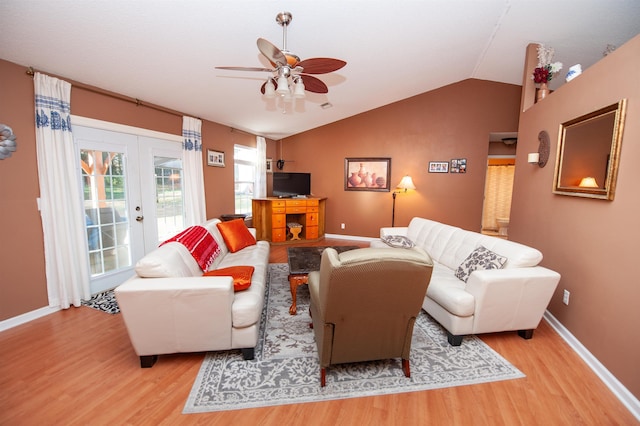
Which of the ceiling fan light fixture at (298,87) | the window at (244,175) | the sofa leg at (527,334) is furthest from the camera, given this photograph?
the window at (244,175)

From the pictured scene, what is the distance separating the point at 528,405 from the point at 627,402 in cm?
62

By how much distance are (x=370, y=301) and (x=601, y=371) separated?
1858mm

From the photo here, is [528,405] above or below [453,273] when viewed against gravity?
below

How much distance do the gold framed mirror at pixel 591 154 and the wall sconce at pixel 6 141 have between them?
4874mm

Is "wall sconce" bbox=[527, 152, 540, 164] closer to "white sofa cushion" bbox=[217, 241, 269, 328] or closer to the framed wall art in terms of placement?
the framed wall art

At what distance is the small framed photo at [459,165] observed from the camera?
17.1 ft

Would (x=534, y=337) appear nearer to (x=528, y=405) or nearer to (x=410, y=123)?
(x=528, y=405)

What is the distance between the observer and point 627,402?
5.34 feet

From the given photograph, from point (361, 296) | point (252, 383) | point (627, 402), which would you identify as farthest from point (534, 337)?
point (252, 383)

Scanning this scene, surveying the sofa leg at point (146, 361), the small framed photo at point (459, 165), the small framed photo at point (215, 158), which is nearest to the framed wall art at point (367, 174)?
the small framed photo at point (459, 165)

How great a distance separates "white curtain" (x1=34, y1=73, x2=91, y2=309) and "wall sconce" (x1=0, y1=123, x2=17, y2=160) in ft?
0.56

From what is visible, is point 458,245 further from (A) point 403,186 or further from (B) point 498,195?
(B) point 498,195

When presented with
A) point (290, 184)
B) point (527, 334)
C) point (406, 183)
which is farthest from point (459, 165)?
point (527, 334)

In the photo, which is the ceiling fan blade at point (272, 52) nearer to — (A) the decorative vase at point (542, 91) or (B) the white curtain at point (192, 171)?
(B) the white curtain at point (192, 171)
